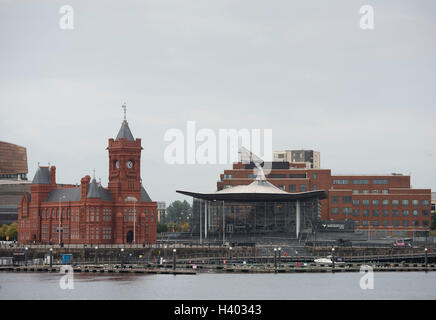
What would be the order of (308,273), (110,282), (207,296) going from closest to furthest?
(207,296) → (110,282) → (308,273)

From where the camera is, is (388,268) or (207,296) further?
A: (388,268)

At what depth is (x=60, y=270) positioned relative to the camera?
18262 cm

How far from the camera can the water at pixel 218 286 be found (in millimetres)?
143500

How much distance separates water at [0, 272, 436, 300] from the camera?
144m

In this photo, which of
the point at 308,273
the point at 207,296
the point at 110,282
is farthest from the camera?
the point at 308,273

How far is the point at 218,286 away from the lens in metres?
154
